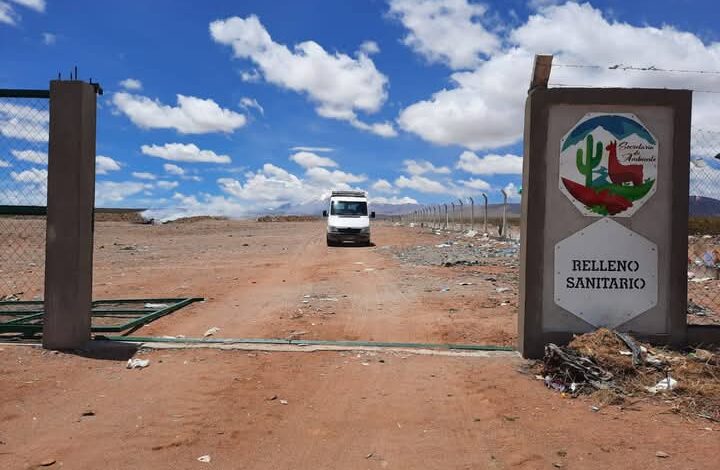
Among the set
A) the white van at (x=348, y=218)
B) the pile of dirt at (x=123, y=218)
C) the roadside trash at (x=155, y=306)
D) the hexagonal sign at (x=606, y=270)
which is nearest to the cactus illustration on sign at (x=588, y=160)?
the hexagonal sign at (x=606, y=270)

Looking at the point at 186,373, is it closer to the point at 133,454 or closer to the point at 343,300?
the point at 133,454

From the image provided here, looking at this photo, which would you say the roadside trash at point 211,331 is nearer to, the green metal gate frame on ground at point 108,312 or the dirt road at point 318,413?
the dirt road at point 318,413

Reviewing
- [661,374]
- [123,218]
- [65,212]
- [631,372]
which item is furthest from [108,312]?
[123,218]

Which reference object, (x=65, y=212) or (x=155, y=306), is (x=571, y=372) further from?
(x=155, y=306)

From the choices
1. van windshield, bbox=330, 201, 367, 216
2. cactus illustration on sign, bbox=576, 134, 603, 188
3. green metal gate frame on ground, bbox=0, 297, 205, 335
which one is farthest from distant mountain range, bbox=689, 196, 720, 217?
van windshield, bbox=330, 201, 367, 216

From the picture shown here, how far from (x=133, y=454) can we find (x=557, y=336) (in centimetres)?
392

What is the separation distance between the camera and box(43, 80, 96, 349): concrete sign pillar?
5.82 metres

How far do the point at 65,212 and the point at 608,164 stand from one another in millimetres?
5479

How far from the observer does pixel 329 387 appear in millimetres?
4938

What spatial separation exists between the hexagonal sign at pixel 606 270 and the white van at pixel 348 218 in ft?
65.9

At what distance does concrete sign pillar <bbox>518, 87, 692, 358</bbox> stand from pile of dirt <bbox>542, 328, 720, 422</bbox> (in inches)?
11.5

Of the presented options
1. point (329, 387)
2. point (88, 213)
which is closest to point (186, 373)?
point (329, 387)

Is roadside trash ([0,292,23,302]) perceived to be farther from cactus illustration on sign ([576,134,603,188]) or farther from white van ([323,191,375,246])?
white van ([323,191,375,246])

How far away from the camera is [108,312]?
26.3 ft
